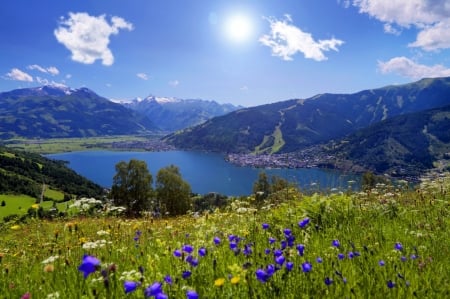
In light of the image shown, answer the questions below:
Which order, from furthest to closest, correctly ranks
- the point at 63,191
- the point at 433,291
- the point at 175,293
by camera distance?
the point at 63,191
the point at 433,291
the point at 175,293

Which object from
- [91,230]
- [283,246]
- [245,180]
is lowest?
[245,180]

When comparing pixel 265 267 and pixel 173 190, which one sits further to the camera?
pixel 173 190

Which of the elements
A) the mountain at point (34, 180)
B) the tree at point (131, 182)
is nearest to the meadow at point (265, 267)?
the tree at point (131, 182)

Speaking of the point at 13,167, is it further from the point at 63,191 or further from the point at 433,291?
the point at 433,291

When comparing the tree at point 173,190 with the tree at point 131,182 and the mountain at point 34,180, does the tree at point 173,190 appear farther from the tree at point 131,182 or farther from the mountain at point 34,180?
the mountain at point 34,180

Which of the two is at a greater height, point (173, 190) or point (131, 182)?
point (131, 182)

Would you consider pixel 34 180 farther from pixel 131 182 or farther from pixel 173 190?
pixel 131 182

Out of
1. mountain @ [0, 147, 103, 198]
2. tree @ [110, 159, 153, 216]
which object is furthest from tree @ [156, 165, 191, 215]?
mountain @ [0, 147, 103, 198]

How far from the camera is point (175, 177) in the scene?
2203 inches

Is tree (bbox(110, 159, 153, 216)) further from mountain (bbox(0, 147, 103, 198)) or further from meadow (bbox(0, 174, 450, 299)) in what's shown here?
mountain (bbox(0, 147, 103, 198))

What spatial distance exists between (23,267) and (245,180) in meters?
195

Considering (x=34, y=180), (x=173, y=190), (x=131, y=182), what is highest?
(x=131, y=182)

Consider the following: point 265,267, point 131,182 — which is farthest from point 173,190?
point 265,267

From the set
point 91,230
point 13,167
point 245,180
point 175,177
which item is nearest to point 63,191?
point 13,167
